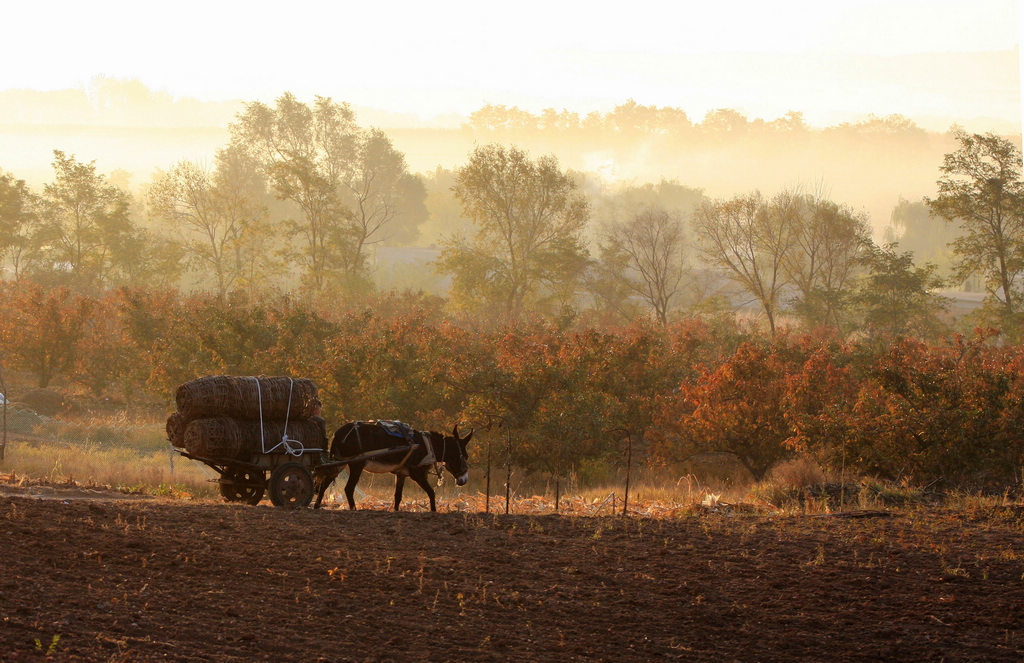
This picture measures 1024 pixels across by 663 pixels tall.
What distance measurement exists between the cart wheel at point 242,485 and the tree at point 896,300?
4793 centimetres

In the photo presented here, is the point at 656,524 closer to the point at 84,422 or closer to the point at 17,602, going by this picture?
the point at 17,602

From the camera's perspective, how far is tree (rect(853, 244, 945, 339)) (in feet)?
185

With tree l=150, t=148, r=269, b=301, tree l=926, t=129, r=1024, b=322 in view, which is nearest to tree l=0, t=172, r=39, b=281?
tree l=150, t=148, r=269, b=301

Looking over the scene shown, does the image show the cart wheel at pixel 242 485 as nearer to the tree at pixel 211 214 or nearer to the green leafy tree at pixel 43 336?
the green leafy tree at pixel 43 336

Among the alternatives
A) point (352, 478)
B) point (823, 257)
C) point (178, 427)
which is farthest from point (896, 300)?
point (178, 427)

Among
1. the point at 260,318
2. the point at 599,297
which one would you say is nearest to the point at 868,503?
the point at 260,318

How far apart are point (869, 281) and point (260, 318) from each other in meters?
40.4

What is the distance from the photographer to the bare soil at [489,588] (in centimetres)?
667

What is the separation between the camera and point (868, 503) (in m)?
13.6

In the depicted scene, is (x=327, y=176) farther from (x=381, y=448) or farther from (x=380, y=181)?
(x=381, y=448)

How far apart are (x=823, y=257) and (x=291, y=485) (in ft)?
202

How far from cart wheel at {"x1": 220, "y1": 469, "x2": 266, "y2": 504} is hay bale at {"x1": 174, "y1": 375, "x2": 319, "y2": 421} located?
99cm

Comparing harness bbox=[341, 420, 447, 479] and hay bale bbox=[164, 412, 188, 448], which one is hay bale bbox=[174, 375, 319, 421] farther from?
harness bbox=[341, 420, 447, 479]

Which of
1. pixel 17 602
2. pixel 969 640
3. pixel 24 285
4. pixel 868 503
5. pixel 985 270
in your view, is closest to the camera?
pixel 17 602
